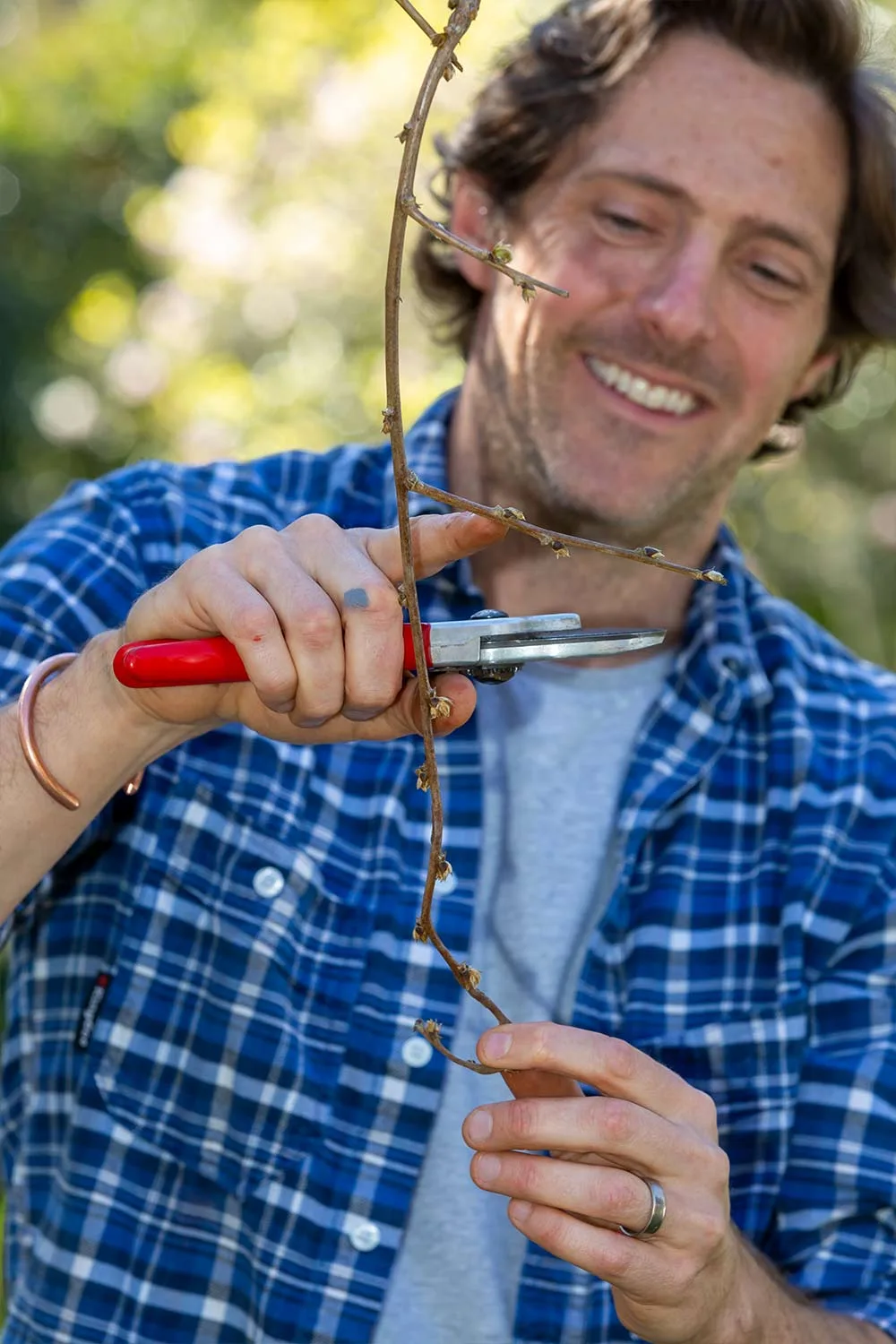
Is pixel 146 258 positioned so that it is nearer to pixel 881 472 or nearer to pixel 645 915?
pixel 881 472

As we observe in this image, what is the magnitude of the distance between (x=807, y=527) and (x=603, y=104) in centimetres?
292

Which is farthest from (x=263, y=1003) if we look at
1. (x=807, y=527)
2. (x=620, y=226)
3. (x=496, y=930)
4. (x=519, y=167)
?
(x=807, y=527)

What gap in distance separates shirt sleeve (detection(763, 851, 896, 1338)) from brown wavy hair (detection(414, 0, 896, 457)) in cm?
113

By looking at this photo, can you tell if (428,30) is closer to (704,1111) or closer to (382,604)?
(382,604)

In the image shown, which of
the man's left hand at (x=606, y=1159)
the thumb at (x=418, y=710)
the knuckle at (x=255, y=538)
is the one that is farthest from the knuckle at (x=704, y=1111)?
the knuckle at (x=255, y=538)

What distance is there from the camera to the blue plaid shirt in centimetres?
168

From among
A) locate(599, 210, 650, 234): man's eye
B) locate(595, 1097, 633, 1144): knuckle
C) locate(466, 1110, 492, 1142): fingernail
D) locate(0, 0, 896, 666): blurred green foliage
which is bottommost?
locate(466, 1110, 492, 1142): fingernail

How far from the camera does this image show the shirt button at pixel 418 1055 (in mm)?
1729

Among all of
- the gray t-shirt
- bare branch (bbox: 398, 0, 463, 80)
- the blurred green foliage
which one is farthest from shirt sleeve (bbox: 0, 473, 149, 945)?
the blurred green foliage

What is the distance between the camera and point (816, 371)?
8.30 feet

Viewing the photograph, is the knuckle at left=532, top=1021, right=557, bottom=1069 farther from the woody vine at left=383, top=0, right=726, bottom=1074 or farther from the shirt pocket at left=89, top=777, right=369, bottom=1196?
the shirt pocket at left=89, top=777, right=369, bottom=1196

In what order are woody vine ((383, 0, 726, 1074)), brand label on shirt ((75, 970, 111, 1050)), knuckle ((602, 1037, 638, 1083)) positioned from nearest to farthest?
1. woody vine ((383, 0, 726, 1074))
2. knuckle ((602, 1037, 638, 1083))
3. brand label on shirt ((75, 970, 111, 1050))

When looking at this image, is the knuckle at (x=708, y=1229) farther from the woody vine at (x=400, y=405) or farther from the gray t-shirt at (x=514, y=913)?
the gray t-shirt at (x=514, y=913)

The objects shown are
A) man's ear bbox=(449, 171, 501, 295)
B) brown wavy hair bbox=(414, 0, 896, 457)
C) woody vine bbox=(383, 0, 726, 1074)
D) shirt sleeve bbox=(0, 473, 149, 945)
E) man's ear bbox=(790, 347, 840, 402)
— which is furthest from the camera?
man's ear bbox=(790, 347, 840, 402)
